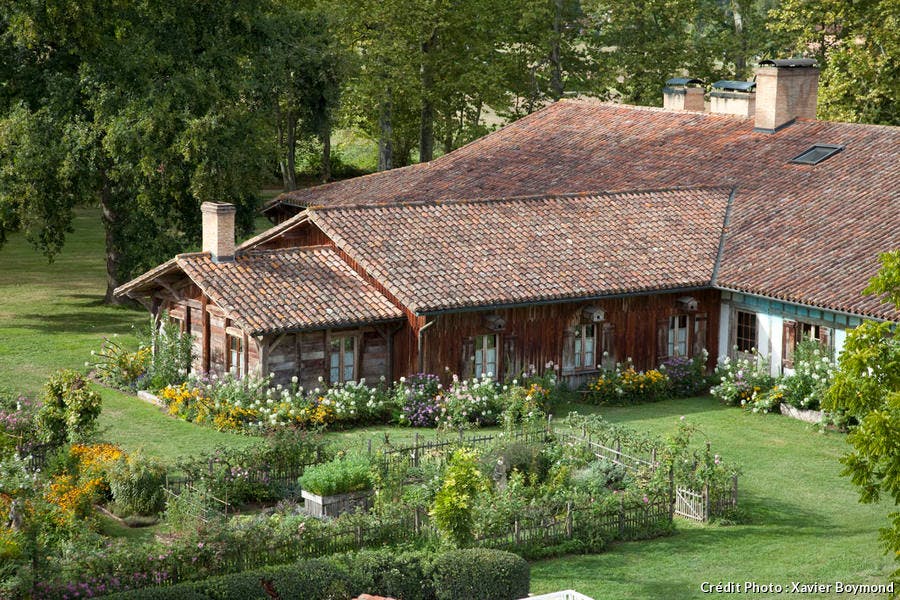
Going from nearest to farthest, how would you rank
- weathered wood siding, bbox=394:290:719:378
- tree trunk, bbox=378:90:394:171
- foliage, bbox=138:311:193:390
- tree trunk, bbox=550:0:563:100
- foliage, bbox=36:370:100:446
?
foliage, bbox=36:370:100:446, weathered wood siding, bbox=394:290:719:378, foliage, bbox=138:311:193:390, tree trunk, bbox=378:90:394:171, tree trunk, bbox=550:0:563:100

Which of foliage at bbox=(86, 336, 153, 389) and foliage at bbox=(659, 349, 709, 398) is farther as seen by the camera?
foliage at bbox=(659, 349, 709, 398)

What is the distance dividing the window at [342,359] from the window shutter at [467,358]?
226 centimetres

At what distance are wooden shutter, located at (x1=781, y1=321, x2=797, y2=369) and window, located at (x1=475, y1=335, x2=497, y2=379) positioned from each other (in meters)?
6.31

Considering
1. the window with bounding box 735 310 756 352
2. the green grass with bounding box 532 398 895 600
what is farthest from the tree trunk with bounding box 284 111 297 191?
the green grass with bounding box 532 398 895 600

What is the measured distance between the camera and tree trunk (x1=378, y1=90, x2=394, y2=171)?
57.3 metres

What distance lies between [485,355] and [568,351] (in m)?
2.02

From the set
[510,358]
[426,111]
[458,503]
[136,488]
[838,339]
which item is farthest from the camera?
[426,111]

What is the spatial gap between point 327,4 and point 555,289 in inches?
1148

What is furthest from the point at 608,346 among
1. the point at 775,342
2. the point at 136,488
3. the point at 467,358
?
the point at 136,488

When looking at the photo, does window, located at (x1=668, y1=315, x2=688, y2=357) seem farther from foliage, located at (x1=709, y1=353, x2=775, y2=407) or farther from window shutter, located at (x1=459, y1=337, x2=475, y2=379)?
window shutter, located at (x1=459, y1=337, x2=475, y2=379)

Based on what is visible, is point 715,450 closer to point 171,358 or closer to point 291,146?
point 171,358

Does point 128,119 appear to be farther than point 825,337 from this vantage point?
Yes

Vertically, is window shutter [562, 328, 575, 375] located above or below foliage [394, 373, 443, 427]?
above

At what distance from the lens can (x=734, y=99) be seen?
40406 mm
